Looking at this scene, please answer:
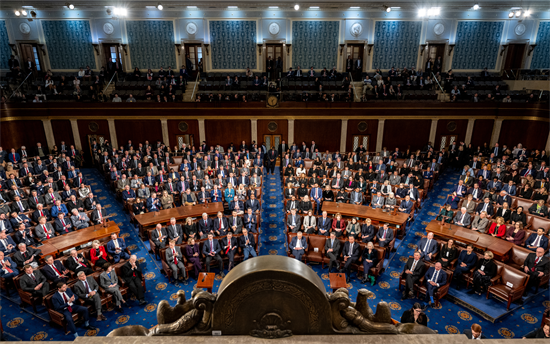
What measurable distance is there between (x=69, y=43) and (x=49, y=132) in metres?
6.54

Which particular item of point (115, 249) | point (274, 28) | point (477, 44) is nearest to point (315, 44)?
point (274, 28)

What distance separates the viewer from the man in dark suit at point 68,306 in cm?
565

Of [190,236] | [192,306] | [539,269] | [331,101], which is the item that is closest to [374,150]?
[331,101]

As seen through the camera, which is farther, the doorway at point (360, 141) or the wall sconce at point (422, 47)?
the wall sconce at point (422, 47)

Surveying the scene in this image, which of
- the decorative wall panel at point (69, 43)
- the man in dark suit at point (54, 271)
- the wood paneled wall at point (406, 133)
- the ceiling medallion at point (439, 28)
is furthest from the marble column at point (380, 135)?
the decorative wall panel at point (69, 43)

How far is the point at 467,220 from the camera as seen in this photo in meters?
8.88

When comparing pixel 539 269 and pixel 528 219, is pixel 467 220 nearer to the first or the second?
pixel 528 219

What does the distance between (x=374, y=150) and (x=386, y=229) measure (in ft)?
33.9

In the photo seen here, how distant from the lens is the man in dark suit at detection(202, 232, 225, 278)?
24.9 feet

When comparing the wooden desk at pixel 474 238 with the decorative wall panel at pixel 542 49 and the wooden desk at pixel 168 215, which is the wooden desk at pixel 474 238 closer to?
the wooden desk at pixel 168 215

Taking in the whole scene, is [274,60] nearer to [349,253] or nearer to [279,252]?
[279,252]

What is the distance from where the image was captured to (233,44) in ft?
64.3

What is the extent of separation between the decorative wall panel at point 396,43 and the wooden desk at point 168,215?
15.6 m

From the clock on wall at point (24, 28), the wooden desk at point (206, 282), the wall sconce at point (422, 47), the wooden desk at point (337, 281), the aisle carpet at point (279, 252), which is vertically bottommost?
the aisle carpet at point (279, 252)
